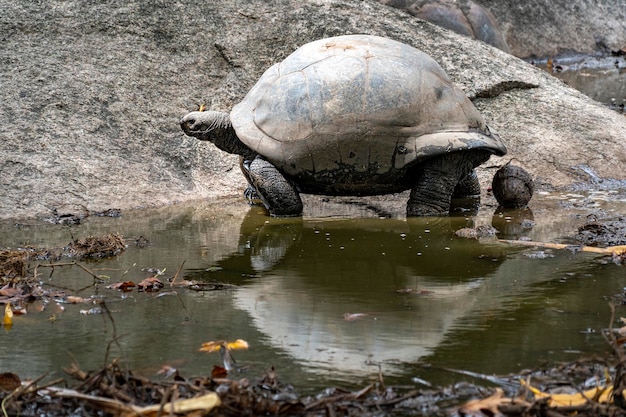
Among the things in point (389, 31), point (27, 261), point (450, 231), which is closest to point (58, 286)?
point (27, 261)

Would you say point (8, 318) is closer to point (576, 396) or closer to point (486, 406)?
point (486, 406)

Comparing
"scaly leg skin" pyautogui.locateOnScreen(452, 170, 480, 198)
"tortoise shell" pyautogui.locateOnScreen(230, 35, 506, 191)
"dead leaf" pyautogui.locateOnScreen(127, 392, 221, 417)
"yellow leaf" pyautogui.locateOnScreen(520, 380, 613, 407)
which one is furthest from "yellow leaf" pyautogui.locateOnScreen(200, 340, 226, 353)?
"scaly leg skin" pyautogui.locateOnScreen(452, 170, 480, 198)

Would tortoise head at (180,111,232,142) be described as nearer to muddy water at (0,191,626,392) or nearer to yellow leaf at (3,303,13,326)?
muddy water at (0,191,626,392)

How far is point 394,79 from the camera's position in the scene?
282 inches

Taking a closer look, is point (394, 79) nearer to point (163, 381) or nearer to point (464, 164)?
point (464, 164)

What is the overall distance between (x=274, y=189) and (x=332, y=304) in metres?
2.85

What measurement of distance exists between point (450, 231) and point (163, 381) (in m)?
3.61

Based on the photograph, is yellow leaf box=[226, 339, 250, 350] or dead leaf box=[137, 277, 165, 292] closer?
yellow leaf box=[226, 339, 250, 350]

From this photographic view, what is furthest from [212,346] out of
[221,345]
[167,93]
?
[167,93]

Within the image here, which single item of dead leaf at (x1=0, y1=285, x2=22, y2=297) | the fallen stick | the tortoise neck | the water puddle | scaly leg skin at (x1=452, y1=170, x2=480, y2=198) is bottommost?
dead leaf at (x1=0, y1=285, x2=22, y2=297)

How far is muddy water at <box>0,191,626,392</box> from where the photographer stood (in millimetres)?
3865

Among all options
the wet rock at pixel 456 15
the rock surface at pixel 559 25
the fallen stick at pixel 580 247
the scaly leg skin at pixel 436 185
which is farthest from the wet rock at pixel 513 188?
→ the rock surface at pixel 559 25

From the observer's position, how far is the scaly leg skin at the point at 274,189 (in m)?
7.45

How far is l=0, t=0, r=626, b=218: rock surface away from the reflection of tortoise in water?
46.2 inches
